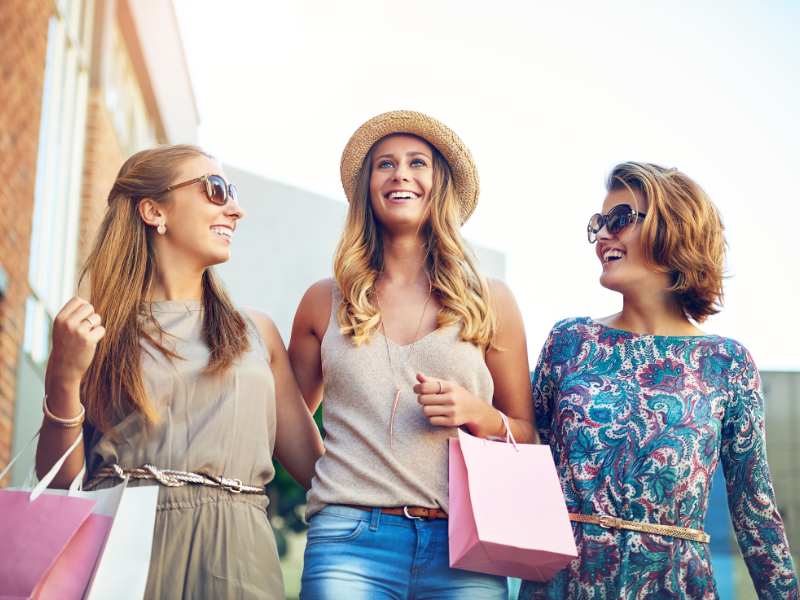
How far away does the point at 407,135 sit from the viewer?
11.7 ft

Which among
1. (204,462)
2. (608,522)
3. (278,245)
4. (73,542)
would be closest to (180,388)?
(204,462)

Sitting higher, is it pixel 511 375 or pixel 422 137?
pixel 422 137

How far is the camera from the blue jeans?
2895 millimetres

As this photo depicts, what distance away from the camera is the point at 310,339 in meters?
3.45

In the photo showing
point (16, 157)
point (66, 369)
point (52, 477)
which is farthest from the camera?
point (16, 157)

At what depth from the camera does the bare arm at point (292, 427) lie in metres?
3.36

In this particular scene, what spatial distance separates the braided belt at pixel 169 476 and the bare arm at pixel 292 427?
1.25 ft

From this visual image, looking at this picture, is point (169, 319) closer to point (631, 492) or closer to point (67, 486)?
point (67, 486)

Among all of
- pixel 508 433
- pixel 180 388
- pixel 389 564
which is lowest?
pixel 389 564

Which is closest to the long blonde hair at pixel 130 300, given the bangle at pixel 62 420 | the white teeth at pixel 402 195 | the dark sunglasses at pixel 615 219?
the bangle at pixel 62 420

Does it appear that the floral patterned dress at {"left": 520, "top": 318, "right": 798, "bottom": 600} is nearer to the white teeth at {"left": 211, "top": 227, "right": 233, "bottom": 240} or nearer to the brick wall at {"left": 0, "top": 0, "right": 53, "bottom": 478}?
the white teeth at {"left": 211, "top": 227, "right": 233, "bottom": 240}

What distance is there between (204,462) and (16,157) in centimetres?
448

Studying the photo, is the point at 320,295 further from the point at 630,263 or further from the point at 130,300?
the point at 630,263

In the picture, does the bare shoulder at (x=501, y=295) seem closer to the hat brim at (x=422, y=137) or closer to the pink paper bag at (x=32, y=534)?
the hat brim at (x=422, y=137)
